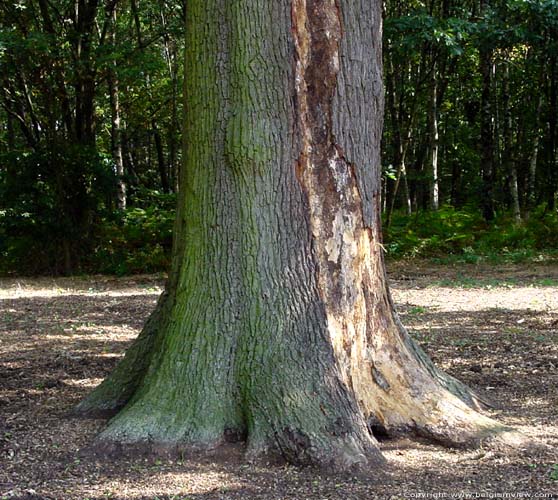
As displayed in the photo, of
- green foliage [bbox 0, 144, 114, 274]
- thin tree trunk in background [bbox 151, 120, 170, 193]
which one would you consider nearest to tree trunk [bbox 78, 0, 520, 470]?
green foliage [bbox 0, 144, 114, 274]

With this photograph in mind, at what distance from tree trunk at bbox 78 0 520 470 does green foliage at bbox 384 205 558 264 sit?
36.6 feet

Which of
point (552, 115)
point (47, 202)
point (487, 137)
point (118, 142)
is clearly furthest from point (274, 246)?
point (552, 115)

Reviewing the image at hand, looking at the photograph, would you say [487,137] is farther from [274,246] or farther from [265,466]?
[265,466]

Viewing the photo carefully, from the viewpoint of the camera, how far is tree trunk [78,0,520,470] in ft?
13.5

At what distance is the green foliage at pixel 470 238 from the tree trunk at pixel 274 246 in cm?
1116

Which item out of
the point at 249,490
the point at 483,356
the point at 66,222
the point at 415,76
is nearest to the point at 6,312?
the point at 66,222

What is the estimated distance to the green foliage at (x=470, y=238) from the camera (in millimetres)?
15547

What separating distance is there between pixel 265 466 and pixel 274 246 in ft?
4.09

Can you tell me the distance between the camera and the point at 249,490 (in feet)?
12.0

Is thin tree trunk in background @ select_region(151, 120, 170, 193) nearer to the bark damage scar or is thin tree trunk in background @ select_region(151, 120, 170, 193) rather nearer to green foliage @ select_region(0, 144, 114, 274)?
green foliage @ select_region(0, 144, 114, 274)

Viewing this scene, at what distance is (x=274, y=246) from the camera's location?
419cm

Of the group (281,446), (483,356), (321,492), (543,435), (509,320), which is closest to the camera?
(321,492)

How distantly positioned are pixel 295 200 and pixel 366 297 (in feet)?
2.58

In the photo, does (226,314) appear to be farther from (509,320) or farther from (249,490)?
(509,320)
